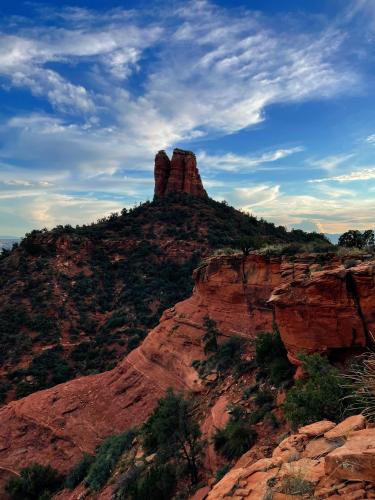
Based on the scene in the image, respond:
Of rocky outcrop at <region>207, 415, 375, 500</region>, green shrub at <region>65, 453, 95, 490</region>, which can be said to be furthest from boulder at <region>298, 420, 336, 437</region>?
green shrub at <region>65, 453, 95, 490</region>

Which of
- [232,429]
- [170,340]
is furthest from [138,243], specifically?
[232,429]

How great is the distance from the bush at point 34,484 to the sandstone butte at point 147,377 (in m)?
0.98

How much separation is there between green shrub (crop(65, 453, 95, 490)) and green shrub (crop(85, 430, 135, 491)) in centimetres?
54

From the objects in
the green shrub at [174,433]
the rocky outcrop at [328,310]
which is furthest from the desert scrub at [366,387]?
the green shrub at [174,433]

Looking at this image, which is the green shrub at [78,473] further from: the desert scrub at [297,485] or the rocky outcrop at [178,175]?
the rocky outcrop at [178,175]

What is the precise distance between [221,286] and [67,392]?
14.0 m

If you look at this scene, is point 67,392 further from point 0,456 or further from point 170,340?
point 170,340

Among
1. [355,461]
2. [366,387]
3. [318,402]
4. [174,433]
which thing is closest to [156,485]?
[174,433]

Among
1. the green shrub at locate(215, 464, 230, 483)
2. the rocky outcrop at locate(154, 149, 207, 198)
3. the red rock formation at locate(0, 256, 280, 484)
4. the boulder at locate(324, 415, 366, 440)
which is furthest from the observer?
the rocky outcrop at locate(154, 149, 207, 198)

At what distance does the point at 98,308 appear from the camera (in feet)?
151

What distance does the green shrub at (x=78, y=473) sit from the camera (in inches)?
779

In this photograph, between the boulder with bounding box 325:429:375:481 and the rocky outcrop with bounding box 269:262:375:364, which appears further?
the rocky outcrop with bounding box 269:262:375:364

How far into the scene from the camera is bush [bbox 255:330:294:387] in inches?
619

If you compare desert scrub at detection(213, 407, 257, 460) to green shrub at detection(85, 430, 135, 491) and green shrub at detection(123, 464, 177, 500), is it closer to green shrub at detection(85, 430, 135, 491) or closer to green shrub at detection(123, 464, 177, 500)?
green shrub at detection(123, 464, 177, 500)
